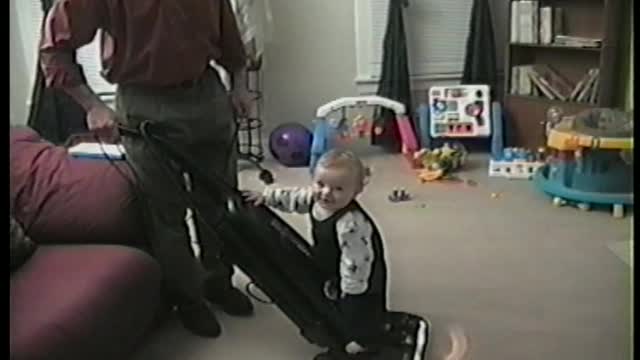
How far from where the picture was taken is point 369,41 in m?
3.25

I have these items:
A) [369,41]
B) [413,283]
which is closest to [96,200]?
[413,283]

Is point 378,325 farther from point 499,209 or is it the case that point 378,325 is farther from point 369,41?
point 369,41

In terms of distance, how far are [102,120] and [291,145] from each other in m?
1.47

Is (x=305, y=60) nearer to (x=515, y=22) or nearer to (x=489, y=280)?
(x=515, y=22)

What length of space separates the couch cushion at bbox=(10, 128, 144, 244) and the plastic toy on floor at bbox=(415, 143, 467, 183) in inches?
55.6

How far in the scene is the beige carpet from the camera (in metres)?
1.69

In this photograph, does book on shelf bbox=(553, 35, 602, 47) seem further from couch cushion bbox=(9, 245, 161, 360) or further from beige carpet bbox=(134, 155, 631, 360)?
couch cushion bbox=(9, 245, 161, 360)

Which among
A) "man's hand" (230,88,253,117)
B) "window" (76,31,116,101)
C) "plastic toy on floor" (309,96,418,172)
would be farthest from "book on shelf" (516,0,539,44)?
"window" (76,31,116,101)

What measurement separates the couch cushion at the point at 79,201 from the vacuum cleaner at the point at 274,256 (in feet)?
0.37

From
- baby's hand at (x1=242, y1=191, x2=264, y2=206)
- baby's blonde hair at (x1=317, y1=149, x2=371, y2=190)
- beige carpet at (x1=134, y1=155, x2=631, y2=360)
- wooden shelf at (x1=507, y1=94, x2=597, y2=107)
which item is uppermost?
baby's blonde hair at (x1=317, y1=149, x2=371, y2=190)

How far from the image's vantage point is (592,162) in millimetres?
2521

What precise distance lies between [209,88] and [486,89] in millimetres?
1804

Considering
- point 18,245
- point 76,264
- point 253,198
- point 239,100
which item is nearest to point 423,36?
point 239,100

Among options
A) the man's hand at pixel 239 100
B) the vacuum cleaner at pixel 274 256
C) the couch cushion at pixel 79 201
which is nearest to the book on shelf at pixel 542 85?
the man's hand at pixel 239 100
